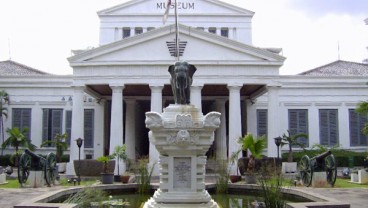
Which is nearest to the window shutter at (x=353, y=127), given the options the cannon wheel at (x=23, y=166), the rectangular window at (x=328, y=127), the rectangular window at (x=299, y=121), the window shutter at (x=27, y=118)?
the rectangular window at (x=328, y=127)

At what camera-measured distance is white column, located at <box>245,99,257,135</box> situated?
3975 centimetres

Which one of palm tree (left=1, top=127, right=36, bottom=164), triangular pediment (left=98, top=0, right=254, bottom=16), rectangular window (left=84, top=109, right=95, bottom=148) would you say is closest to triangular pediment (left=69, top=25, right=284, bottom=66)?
palm tree (left=1, top=127, right=36, bottom=164)

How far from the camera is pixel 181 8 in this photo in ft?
155

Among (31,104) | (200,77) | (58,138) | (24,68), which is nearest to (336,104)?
(200,77)

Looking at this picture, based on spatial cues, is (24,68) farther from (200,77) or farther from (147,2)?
(200,77)

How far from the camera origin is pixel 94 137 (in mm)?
39500

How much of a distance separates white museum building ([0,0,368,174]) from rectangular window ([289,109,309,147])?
97 mm

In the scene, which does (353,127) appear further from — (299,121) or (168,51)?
(168,51)

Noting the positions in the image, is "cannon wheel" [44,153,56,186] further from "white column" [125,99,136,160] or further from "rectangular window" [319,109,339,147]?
"rectangular window" [319,109,339,147]

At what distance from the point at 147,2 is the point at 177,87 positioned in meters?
37.1

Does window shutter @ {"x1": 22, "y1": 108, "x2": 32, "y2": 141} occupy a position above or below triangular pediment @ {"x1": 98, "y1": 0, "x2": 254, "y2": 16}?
below

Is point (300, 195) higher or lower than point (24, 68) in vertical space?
lower

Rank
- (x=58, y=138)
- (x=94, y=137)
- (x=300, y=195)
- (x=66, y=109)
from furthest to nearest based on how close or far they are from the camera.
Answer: (x=66, y=109)
(x=94, y=137)
(x=58, y=138)
(x=300, y=195)

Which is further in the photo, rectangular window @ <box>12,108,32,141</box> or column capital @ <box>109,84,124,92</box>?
rectangular window @ <box>12,108,32,141</box>
